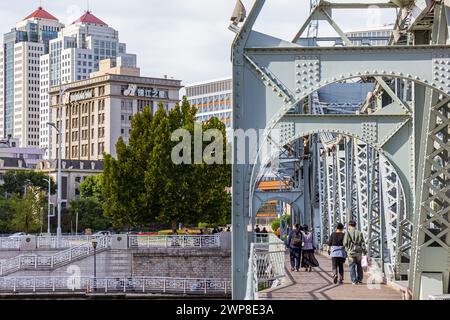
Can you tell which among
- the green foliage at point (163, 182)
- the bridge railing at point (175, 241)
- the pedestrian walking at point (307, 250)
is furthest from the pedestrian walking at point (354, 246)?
the green foliage at point (163, 182)

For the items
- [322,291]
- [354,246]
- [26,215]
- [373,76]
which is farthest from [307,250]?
[26,215]

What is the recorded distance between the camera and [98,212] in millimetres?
121438

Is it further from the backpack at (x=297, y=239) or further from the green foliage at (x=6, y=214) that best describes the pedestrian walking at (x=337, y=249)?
the green foliage at (x=6, y=214)

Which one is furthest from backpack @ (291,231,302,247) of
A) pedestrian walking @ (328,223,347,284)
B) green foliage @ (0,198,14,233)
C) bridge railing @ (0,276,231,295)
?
green foliage @ (0,198,14,233)

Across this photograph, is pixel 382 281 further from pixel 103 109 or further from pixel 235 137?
pixel 103 109

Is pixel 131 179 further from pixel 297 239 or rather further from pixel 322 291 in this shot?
pixel 322 291

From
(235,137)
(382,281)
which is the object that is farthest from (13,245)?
(235,137)

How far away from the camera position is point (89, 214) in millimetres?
120688

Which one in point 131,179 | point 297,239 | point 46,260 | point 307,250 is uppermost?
point 131,179

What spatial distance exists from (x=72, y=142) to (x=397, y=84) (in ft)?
516

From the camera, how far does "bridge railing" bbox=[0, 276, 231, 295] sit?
5403 centimetres

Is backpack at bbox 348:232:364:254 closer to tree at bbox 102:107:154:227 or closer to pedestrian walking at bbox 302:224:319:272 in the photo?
pedestrian walking at bbox 302:224:319:272

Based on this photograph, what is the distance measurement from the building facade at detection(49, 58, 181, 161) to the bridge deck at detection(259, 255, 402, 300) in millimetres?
143618

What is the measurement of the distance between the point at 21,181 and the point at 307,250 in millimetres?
115036
